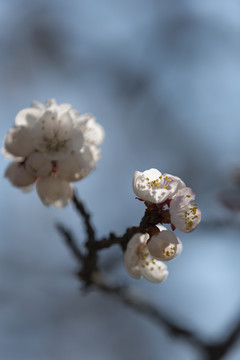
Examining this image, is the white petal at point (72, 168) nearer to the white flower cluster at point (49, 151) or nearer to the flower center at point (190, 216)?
the white flower cluster at point (49, 151)

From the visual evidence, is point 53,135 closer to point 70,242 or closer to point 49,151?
point 49,151

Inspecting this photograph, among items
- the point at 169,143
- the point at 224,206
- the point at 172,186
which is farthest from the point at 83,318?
the point at 172,186

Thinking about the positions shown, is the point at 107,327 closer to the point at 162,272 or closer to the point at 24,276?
the point at 24,276

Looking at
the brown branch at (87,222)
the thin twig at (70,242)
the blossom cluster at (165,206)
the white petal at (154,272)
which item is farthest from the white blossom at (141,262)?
the thin twig at (70,242)

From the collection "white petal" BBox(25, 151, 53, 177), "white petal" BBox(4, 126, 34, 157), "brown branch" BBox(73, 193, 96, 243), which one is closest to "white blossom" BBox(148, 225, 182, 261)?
"brown branch" BBox(73, 193, 96, 243)

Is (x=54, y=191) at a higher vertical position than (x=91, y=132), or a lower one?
lower

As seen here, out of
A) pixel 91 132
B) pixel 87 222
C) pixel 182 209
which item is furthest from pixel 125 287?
pixel 182 209
